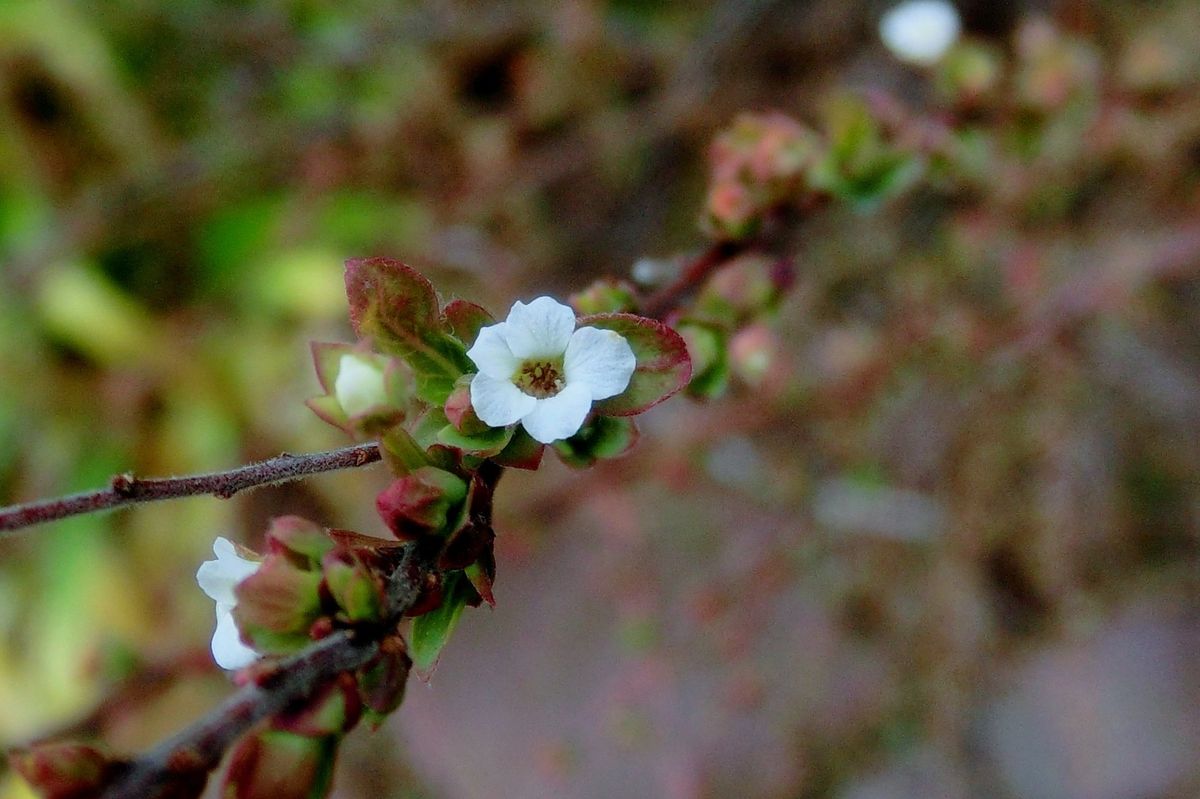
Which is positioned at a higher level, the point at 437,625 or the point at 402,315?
the point at 402,315

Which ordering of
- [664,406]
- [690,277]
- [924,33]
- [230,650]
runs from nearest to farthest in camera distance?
[230,650] < [690,277] < [924,33] < [664,406]

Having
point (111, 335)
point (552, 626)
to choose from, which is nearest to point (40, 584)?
point (111, 335)

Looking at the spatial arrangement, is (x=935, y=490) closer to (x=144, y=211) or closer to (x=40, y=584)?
(x=144, y=211)

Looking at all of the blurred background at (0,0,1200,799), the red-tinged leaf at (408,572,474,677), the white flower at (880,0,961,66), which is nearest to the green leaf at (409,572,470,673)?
the red-tinged leaf at (408,572,474,677)

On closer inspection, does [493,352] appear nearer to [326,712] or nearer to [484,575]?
[484,575]

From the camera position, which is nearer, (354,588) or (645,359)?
(354,588)

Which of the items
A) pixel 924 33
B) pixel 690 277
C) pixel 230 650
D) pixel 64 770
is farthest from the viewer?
pixel 924 33

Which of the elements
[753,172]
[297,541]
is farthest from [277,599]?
[753,172]
